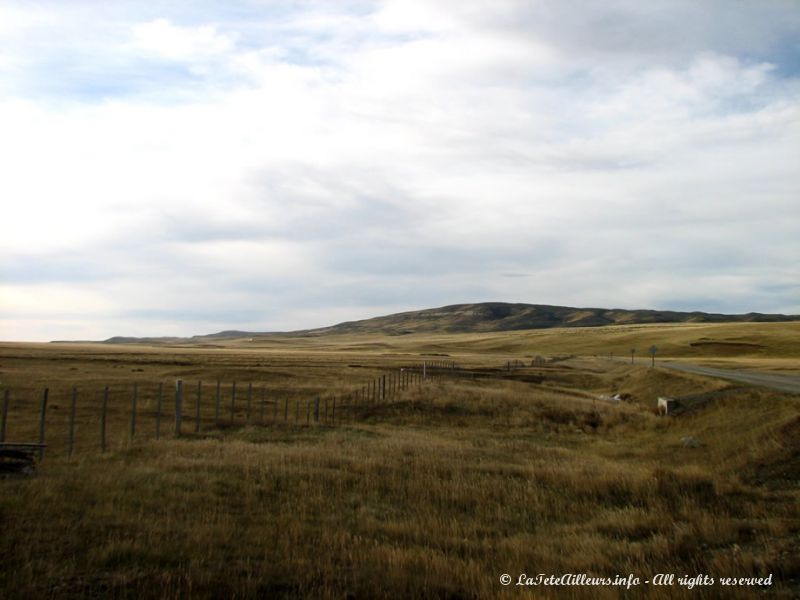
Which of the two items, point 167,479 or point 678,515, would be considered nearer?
point 678,515

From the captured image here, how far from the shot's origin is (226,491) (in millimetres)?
12852

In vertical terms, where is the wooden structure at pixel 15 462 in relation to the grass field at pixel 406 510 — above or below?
above

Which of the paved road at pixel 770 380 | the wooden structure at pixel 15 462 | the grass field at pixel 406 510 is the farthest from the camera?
the paved road at pixel 770 380

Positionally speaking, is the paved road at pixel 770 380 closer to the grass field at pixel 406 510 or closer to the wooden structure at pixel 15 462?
the grass field at pixel 406 510

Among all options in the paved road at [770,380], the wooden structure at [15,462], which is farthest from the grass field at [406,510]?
the paved road at [770,380]

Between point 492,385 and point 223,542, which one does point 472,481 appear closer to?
point 223,542

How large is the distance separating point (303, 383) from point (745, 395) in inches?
1295

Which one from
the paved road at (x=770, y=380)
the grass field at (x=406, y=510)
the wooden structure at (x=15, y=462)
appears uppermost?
the paved road at (x=770, y=380)

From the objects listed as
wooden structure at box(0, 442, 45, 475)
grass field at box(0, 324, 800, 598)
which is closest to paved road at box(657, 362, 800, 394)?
grass field at box(0, 324, 800, 598)

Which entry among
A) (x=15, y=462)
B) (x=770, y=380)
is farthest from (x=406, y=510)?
(x=770, y=380)

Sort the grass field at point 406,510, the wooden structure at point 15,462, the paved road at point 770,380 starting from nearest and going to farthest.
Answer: the grass field at point 406,510, the wooden structure at point 15,462, the paved road at point 770,380

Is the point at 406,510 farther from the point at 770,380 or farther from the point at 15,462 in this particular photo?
the point at 770,380

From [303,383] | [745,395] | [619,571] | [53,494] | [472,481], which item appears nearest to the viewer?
[619,571]

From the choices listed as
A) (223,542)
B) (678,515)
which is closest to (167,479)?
(223,542)
